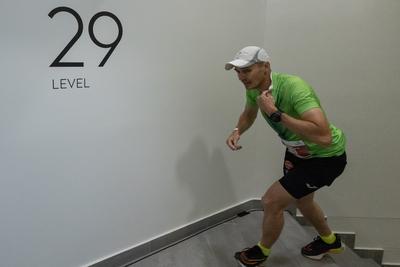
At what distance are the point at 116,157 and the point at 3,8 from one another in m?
0.85

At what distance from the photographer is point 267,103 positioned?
1.69 m

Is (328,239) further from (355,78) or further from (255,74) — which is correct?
(355,78)

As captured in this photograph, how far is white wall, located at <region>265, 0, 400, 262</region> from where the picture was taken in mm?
2510

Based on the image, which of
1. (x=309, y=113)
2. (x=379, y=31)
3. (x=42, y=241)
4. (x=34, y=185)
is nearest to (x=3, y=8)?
(x=34, y=185)

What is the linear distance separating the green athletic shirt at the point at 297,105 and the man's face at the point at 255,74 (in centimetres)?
6

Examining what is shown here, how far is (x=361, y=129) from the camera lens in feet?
8.94

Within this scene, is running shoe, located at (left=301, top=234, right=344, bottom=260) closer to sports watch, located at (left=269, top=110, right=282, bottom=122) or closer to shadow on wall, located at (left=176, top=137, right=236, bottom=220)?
shadow on wall, located at (left=176, top=137, right=236, bottom=220)

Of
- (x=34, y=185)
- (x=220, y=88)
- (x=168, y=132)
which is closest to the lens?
(x=34, y=185)

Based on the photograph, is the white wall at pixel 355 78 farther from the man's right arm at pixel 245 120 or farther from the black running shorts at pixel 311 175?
the black running shorts at pixel 311 175

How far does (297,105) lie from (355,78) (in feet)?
3.91

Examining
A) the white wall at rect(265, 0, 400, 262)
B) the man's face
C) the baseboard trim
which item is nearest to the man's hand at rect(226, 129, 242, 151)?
the man's face

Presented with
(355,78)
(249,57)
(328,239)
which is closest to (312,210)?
(328,239)

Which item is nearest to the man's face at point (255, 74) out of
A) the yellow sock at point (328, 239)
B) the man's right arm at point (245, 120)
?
the man's right arm at point (245, 120)

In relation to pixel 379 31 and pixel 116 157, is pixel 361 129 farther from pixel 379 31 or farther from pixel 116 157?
pixel 116 157
